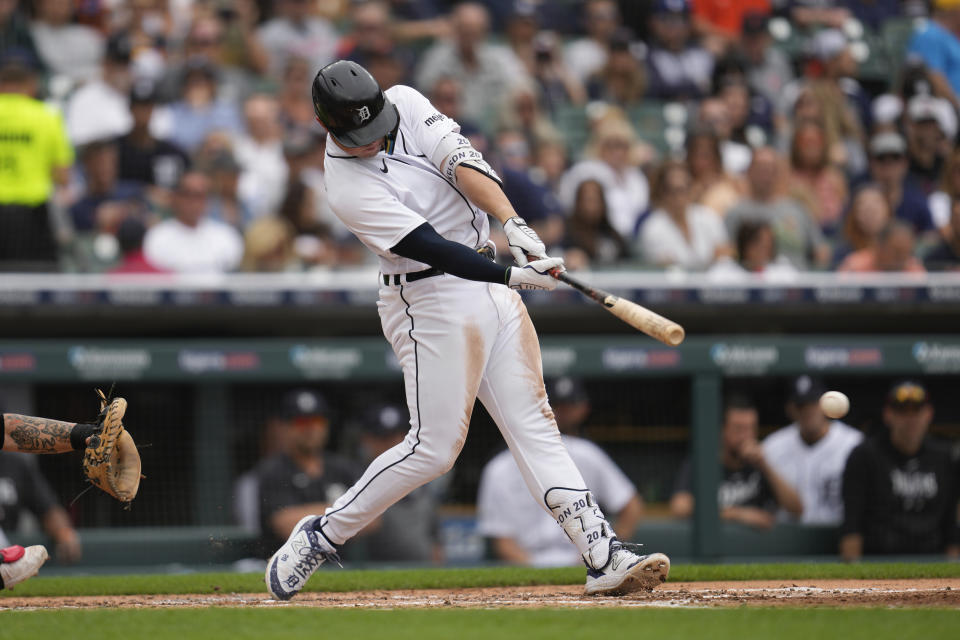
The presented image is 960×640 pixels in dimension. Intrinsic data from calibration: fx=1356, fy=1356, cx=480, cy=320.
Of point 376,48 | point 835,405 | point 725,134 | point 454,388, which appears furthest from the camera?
point 725,134

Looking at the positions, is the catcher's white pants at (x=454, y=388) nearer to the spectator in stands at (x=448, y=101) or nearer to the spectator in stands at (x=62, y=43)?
the spectator in stands at (x=448, y=101)

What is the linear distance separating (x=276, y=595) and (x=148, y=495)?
2.35m

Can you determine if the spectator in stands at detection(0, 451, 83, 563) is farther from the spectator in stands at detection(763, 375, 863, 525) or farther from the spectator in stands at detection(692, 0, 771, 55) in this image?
the spectator in stands at detection(692, 0, 771, 55)

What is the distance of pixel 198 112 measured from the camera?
9125mm

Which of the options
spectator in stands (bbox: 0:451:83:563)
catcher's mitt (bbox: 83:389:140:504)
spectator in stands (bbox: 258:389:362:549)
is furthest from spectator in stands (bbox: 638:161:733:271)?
catcher's mitt (bbox: 83:389:140:504)

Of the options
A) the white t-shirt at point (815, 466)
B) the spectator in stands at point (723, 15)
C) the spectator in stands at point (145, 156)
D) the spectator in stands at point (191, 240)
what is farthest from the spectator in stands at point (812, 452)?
the spectator in stands at point (723, 15)

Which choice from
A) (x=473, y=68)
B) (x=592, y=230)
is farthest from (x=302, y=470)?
(x=473, y=68)

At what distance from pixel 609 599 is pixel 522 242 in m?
1.23

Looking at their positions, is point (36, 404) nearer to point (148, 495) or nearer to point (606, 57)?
point (148, 495)

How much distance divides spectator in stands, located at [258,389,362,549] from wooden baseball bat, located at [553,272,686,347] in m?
2.77

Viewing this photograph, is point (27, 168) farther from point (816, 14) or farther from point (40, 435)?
point (816, 14)

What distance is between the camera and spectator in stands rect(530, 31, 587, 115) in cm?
1013

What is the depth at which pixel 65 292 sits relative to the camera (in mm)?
6812

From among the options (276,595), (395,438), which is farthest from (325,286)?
(276,595)
